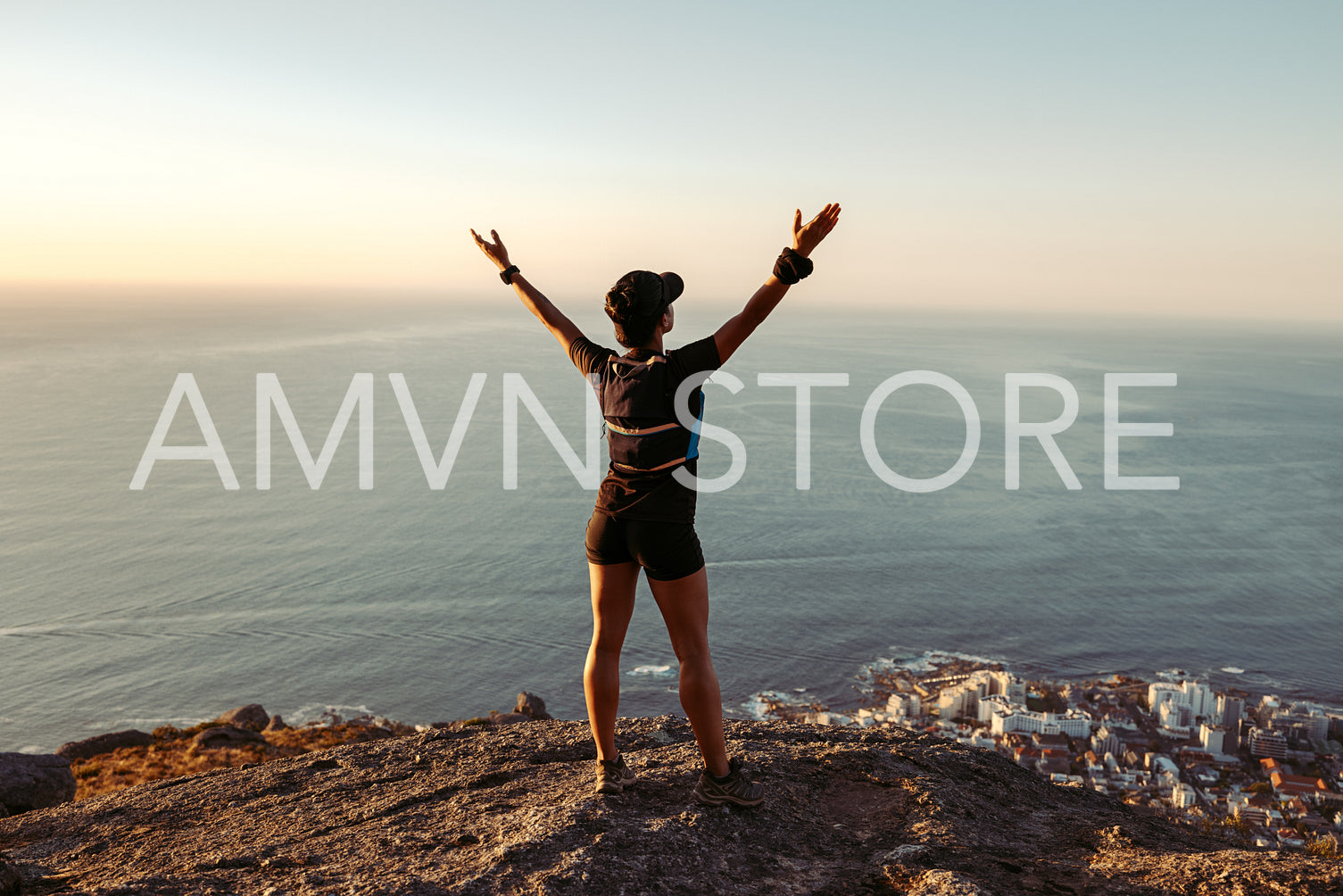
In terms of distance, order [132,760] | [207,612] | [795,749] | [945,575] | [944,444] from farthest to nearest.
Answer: [944,444], [945,575], [207,612], [132,760], [795,749]

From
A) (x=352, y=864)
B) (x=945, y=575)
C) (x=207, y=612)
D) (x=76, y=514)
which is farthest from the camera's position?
(x=76, y=514)

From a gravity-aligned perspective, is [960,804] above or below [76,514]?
above

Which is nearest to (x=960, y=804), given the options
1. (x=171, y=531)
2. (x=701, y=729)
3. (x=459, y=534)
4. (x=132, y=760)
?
(x=701, y=729)

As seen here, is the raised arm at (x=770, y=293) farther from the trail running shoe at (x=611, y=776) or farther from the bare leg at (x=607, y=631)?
the trail running shoe at (x=611, y=776)

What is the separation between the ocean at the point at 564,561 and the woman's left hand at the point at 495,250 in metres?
25.6

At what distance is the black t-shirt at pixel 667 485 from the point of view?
3623 mm

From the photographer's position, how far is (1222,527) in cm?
5612

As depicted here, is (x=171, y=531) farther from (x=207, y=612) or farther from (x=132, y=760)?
(x=132, y=760)

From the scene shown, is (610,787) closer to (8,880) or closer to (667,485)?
(667,485)

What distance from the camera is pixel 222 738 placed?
57.7 ft

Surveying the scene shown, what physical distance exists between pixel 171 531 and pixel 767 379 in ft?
243

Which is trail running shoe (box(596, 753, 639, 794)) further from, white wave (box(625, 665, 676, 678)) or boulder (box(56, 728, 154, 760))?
white wave (box(625, 665, 676, 678))

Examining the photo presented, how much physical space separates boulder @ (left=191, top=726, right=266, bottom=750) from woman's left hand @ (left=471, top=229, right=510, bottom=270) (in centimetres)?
1651

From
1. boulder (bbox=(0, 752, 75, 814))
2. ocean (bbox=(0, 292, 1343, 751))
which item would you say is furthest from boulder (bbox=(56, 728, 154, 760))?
ocean (bbox=(0, 292, 1343, 751))
